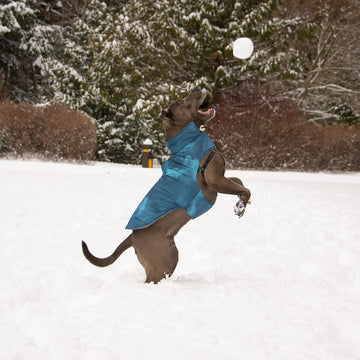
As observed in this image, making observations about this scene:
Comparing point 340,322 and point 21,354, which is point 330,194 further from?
point 21,354

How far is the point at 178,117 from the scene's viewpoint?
2.92 m

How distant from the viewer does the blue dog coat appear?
2.80m

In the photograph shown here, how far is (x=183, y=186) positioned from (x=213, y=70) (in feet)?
46.6

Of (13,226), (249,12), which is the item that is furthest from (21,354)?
(249,12)

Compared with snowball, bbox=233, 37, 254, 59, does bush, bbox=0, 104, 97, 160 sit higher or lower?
lower

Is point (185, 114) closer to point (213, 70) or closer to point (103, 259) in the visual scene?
point (103, 259)

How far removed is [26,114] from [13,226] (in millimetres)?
9184

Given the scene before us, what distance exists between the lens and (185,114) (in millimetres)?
2916

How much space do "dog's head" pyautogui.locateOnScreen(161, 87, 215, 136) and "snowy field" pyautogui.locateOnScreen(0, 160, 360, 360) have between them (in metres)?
1.06

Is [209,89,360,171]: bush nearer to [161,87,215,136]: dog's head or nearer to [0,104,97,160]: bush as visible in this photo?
[0,104,97,160]: bush

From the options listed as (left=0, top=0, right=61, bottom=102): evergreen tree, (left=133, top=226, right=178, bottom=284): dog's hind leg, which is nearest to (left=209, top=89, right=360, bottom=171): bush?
(left=133, top=226, right=178, bottom=284): dog's hind leg

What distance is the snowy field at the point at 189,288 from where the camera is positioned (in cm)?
193

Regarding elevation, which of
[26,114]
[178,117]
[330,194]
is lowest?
[26,114]

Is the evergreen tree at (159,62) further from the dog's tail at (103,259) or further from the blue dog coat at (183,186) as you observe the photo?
the dog's tail at (103,259)
